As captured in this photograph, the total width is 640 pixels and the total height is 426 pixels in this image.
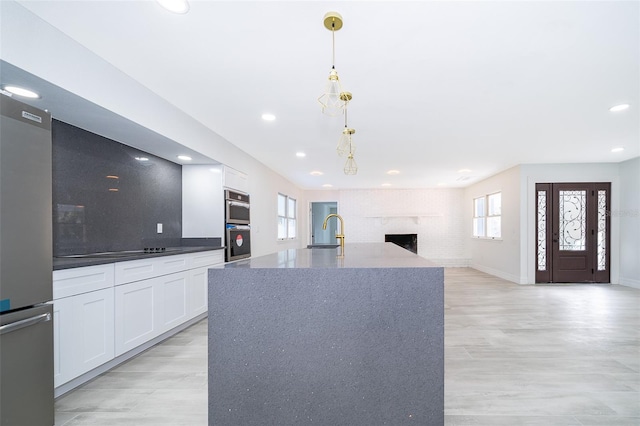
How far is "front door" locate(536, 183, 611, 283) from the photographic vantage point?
6.54 meters

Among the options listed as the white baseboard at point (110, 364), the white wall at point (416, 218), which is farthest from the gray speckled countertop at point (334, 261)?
the white wall at point (416, 218)

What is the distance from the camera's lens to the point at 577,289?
5969 millimetres

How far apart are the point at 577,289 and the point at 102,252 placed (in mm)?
7698

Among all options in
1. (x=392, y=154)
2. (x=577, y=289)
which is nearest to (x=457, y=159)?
(x=392, y=154)

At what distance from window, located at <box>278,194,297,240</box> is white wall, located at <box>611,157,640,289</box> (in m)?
7.20

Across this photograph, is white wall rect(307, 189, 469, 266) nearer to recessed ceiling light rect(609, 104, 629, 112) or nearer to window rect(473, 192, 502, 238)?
window rect(473, 192, 502, 238)

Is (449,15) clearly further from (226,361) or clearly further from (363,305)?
(226,361)

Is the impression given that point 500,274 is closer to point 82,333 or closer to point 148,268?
point 148,268

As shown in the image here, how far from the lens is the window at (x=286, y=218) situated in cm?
806

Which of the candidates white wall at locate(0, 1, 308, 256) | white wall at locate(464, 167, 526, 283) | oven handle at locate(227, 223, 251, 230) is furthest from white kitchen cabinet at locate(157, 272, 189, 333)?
white wall at locate(464, 167, 526, 283)

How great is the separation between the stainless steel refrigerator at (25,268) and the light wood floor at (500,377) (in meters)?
0.41

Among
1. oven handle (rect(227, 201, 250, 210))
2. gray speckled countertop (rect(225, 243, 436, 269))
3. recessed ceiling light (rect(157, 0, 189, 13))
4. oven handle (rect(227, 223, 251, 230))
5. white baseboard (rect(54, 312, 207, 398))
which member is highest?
recessed ceiling light (rect(157, 0, 189, 13))

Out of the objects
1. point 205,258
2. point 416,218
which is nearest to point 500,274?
point 416,218

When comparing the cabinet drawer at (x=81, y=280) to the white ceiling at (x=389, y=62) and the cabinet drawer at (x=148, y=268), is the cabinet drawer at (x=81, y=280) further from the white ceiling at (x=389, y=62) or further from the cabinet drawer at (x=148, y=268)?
the white ceiling at (x=389, y=62)
